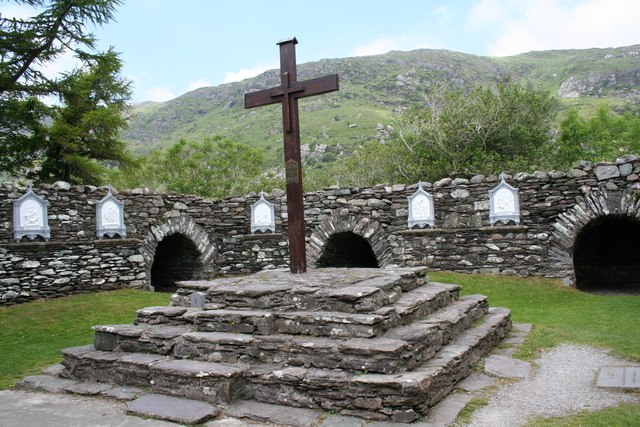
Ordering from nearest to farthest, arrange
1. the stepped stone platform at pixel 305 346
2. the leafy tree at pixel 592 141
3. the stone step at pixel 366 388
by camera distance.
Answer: the stone step at pixel 366 388
the stepped stone platform at pixel 305 346
the leafy tree at pixel 592 141

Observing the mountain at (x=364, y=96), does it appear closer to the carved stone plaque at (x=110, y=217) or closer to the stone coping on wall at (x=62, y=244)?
the carved stone plaque at (x=110, y=217)

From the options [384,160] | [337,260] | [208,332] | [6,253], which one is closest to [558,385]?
[208,332]

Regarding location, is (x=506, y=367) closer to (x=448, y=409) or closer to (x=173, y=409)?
(x=448, y=409)

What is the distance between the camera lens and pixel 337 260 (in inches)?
543

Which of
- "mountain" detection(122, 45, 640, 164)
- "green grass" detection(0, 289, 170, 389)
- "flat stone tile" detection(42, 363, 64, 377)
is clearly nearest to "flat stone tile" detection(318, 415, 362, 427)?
"flat stone tile" detection(42, 363, 64, 377)

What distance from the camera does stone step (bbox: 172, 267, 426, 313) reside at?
522 cm

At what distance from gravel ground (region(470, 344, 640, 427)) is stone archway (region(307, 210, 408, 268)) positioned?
6590mm

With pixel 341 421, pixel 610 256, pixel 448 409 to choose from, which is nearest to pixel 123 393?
pixel 341 421

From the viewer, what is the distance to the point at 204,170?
93.4 ft

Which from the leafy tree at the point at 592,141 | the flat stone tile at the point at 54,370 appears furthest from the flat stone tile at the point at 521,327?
the leafy tree at the point at 592,141

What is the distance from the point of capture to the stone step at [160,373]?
4590mm

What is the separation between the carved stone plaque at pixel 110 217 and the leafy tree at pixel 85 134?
538cm

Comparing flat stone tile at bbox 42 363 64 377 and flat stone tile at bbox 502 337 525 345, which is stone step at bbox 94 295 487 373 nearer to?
flat stone tile at bbox 42 363 64 377

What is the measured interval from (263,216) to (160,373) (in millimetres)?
8733
